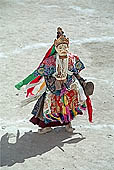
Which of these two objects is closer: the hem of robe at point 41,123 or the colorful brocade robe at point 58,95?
the colorful brocade robe at point 58,95

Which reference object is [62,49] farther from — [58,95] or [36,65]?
[36,65]

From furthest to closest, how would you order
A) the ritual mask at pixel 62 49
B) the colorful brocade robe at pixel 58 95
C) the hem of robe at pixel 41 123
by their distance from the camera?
1. the hem of robe at pixel 41 123
2. the colorful brocade robe at pixel 58 95
3. the ritual mask at pixel 62 49

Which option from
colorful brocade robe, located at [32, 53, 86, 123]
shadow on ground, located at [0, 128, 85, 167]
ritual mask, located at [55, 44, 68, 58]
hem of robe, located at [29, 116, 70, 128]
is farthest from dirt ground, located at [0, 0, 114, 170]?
ritual mask, located at [55, 44, 68, 58]

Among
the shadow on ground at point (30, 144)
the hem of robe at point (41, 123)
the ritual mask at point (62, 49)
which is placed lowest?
the shadow on ground at point (30, 144)

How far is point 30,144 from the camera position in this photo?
28.1 feet

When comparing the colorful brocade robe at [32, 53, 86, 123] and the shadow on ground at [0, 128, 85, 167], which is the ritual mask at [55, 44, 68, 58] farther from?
the shadow on ground at [0, 128, 85, 167]

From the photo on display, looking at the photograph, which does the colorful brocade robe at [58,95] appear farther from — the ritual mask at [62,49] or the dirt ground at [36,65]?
the dirt ground at [36,65]

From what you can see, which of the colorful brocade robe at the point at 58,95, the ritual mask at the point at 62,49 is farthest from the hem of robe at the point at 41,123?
the ritual mask at the point at 62,49

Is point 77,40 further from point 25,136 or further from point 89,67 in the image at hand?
point 25,136

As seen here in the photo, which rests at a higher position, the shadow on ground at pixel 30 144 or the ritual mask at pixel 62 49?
the ritual mask at pixel 62 49

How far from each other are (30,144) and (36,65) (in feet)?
10.3

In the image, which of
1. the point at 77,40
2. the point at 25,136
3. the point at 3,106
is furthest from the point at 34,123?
the point at 77,40

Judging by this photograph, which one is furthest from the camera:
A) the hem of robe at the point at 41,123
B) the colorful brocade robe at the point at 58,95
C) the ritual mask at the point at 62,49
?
the hem of robe at the point at 41,123

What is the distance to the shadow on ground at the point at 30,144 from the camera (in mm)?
8258
